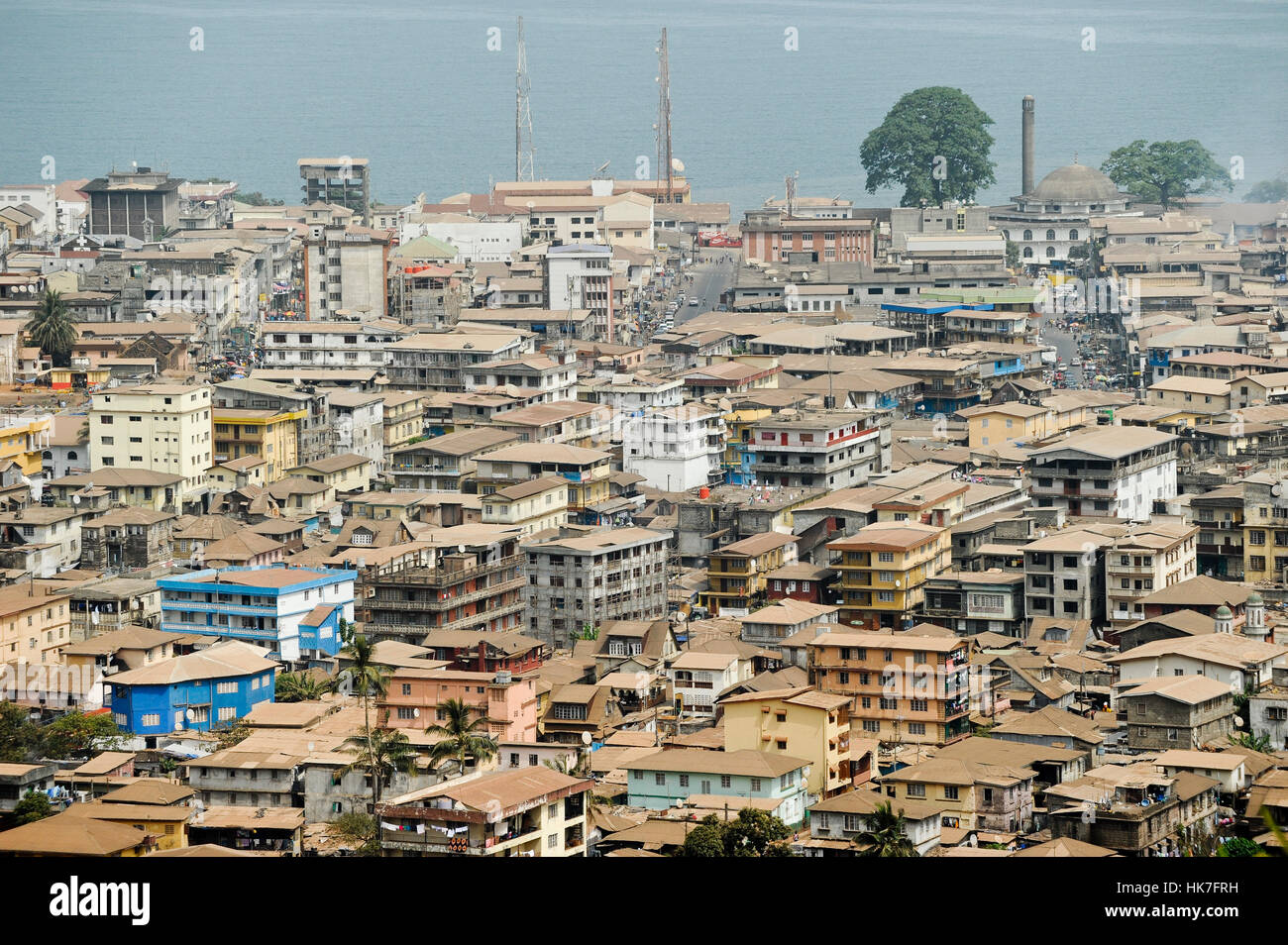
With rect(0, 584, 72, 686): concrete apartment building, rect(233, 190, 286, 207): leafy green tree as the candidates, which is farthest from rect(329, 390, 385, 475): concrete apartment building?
rect(233, 190, 286, 207): leafy green tree

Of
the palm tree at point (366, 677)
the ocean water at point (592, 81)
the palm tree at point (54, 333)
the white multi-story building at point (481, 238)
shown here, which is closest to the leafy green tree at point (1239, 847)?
Answer: the palm tree at point (366, 677)

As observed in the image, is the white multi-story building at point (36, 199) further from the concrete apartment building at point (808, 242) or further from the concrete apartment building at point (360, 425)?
the concrete apartment building at point (360, 425)

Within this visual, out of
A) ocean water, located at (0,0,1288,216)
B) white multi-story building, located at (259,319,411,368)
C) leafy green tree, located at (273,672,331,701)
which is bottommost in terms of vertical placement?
leafy green tree, located at (273,672,331,701)

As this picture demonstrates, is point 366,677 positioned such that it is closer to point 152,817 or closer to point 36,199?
point 152,817

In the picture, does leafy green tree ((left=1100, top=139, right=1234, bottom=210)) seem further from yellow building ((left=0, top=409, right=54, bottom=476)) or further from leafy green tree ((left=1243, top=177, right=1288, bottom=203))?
yellow building ((left=0, top=409, right=54, bottom=476))

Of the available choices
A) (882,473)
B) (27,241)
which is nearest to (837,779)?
(882,473)

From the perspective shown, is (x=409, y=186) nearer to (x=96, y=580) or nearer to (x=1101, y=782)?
(x=96, y=580)
